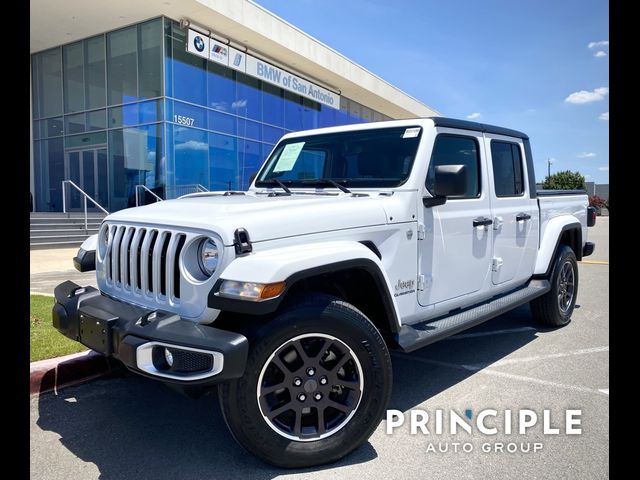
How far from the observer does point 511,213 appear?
466cm

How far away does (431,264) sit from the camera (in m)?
3.67

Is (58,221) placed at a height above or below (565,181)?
below

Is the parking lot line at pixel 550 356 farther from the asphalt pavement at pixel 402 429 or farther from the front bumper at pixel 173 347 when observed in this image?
the front bumper at pixel 173 347

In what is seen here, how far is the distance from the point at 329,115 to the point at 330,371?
2422cm

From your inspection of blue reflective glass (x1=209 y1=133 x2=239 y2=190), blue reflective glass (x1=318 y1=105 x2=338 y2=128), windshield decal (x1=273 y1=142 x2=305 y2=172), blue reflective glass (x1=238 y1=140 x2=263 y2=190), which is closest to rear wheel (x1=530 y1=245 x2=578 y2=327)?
windshield decal (x1=273 y1=142 x2=305 y2=172)

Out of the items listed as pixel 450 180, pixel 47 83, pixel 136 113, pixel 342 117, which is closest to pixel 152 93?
pixel 136 113

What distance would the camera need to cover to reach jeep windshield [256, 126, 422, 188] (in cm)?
379

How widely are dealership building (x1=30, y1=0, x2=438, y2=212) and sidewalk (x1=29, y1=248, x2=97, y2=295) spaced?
584 cm

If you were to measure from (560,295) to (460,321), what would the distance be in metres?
2.46

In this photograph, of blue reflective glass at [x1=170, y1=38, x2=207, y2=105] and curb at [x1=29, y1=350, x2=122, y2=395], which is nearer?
curb at [x1=29, y1=350, x2=122, y2=395]

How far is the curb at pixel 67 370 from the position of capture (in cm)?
375

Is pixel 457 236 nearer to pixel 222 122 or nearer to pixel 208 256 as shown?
pixel 208 256

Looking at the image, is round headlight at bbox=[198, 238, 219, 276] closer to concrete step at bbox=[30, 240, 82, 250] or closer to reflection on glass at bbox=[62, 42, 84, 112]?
concrete step at bbox=[30, 240, 82, 250]

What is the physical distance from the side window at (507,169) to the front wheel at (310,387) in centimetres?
243
